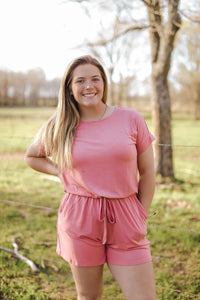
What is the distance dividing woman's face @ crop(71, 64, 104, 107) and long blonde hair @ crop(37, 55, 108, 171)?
0.04m

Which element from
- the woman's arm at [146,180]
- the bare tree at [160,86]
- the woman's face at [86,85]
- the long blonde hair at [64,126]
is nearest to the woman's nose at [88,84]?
the woman's face at [86,85]

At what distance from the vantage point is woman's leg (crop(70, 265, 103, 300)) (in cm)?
161

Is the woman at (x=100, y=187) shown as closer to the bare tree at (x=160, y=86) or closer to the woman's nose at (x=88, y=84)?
the woman's nose at (x=88, y=84)

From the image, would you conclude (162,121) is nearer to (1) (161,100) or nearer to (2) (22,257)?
(1) (161,100)

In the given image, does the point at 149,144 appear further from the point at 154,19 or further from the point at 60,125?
the point at 154,19

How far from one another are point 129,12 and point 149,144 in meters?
4.82

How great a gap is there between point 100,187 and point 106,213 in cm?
14

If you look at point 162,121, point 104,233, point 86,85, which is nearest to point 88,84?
point 86,85

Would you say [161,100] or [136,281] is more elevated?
[161,100]

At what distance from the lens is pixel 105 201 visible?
5.18ft

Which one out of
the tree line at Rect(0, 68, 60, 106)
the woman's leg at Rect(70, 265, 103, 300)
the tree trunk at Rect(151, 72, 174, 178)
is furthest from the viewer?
the tree line at Rect(0, 68, 60, 106)

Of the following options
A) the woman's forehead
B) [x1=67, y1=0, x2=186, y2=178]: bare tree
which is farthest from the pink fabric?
[x1=67, y1=0, x2=186, y2=178]: bare tree

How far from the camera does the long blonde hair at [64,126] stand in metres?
1.65

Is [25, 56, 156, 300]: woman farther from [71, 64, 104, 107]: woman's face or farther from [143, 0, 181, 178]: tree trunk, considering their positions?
[143, 0, 181, 178]: tree trunk
